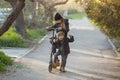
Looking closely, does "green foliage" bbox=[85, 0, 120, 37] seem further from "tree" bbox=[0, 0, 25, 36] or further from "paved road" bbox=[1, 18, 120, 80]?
"tree" bbox=[0, 0, 25, 36]

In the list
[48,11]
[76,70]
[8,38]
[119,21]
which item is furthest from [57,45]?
[48,11]

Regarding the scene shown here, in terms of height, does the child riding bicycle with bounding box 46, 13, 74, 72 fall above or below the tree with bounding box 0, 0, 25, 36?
below

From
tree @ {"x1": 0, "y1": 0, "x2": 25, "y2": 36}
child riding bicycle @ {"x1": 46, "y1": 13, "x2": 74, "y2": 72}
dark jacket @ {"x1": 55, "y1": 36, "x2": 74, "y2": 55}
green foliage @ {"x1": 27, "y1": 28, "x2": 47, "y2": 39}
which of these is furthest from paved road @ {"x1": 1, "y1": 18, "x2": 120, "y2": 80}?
green foliage @ {"x1": 27, "y1": 28, "x2": 47, "y2": 39}

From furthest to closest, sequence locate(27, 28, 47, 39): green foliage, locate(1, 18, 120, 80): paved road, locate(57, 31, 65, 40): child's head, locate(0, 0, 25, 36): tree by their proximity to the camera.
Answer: locate(27, 28, 47, 39): green foliage
locate(57, 31, 65, 40): child's head
locate(1, 18, 120, 80): paved road
locate(0, 0, 25, 36): tree

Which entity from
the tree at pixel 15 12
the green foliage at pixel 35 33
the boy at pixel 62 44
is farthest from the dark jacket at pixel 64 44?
the green foliage at pixel 35 33

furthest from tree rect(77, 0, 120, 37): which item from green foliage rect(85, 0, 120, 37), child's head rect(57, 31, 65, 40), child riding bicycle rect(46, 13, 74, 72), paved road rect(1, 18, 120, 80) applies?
child's head rect(57, 31, 65, 40)

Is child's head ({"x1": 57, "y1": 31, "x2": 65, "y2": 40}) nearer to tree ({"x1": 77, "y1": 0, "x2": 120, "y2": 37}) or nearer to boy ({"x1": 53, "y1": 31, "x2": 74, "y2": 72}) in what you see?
boy ({"x1": 53, "y1": 31, "x2": 74, "y2": 72})

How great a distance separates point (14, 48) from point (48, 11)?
1369 cm

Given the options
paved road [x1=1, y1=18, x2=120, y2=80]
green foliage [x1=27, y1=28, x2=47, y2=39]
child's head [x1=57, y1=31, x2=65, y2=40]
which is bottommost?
green foliage [x1=27, y1=28, x2=47, y2=39]

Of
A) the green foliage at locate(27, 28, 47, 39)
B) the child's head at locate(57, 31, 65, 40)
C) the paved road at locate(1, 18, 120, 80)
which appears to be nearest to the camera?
the paved road at locate(1, 18, 120, 80)

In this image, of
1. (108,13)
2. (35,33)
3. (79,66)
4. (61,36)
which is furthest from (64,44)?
(35,33)

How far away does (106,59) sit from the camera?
17.0 meters

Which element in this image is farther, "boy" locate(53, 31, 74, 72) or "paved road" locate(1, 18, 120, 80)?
"boy" locate(53, 31, 74, 72)

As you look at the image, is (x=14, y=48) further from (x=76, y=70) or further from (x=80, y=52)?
(x=76, y=70)
